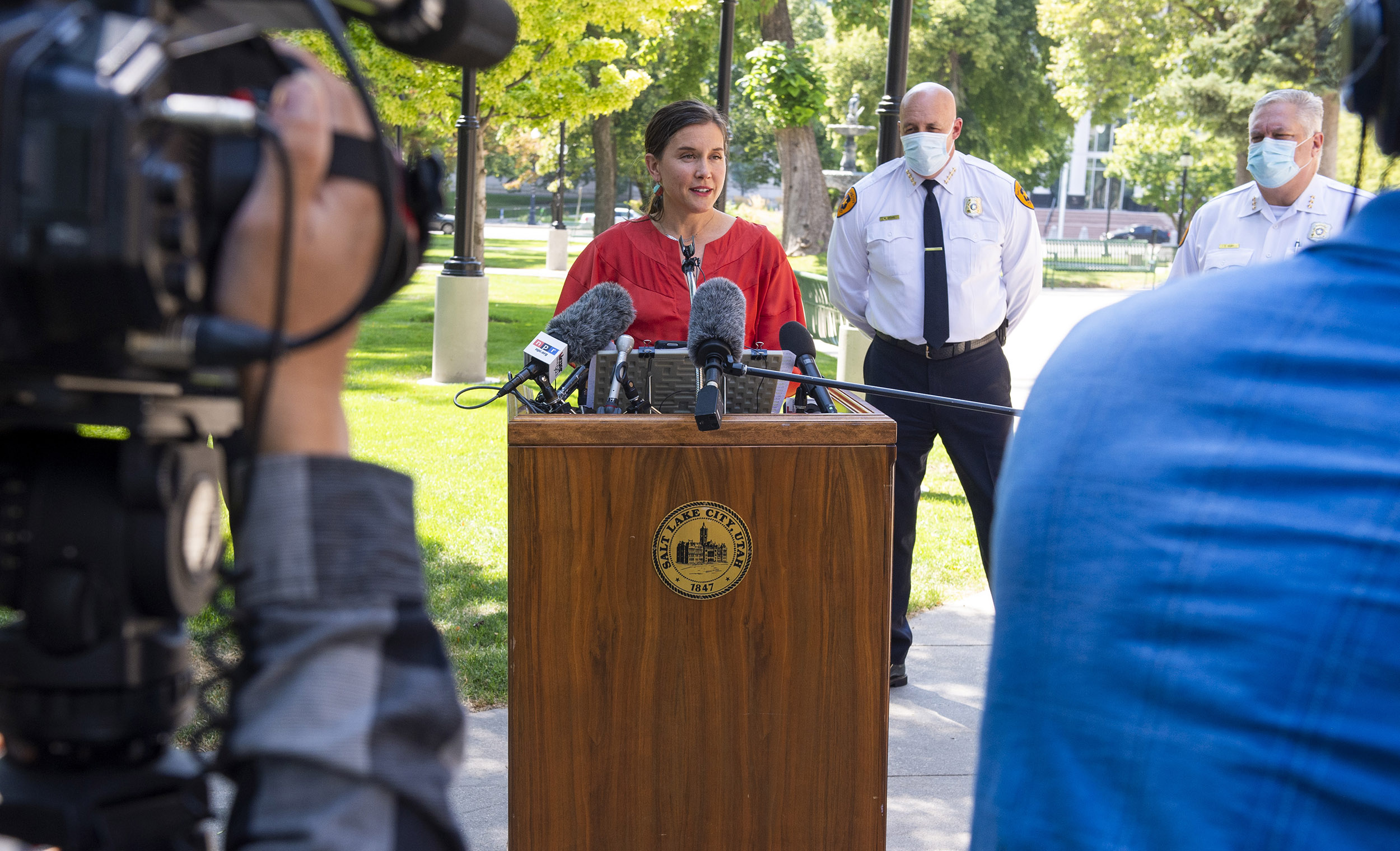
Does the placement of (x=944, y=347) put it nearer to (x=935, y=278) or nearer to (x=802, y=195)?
(x=935, y=278)

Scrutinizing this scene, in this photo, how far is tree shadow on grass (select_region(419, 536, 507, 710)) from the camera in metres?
4.67

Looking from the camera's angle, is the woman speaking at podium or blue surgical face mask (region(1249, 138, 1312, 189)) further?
blue surgical face mask (region(1249, 138, 1312, 189))

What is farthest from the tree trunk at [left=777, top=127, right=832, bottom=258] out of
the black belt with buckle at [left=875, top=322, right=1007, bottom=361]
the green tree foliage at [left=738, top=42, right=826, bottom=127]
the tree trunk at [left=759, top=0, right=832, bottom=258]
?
the black belt with buckle at [left=875, top=322, right=1007, bottom=361]

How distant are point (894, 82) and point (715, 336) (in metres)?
4.92

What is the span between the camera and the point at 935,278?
502 centimetres

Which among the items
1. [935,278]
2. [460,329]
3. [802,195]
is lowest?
[460,329]

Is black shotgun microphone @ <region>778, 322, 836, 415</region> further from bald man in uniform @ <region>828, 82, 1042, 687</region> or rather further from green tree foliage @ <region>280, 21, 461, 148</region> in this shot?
green tree foliage @ <region>280, 21, 461, 148</region>

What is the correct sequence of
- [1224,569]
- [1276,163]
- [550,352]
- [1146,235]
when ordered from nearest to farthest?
[1224,569] → [550,352] → [1276,163] → [1146,235]

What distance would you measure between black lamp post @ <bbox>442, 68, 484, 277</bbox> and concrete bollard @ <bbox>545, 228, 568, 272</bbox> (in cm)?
1813

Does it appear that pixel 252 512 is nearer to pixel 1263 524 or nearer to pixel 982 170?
pixel 1263 524

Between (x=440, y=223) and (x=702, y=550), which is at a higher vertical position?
(x=440, y=223)

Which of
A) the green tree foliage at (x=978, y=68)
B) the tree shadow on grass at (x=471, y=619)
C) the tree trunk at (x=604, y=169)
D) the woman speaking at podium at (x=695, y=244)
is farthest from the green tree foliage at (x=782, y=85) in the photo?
the green tree foliage at (x=978, y=68)

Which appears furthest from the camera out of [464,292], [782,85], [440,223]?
[782,85]

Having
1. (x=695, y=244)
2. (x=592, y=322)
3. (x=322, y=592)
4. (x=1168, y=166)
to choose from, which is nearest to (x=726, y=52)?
(x=695, y=244)
